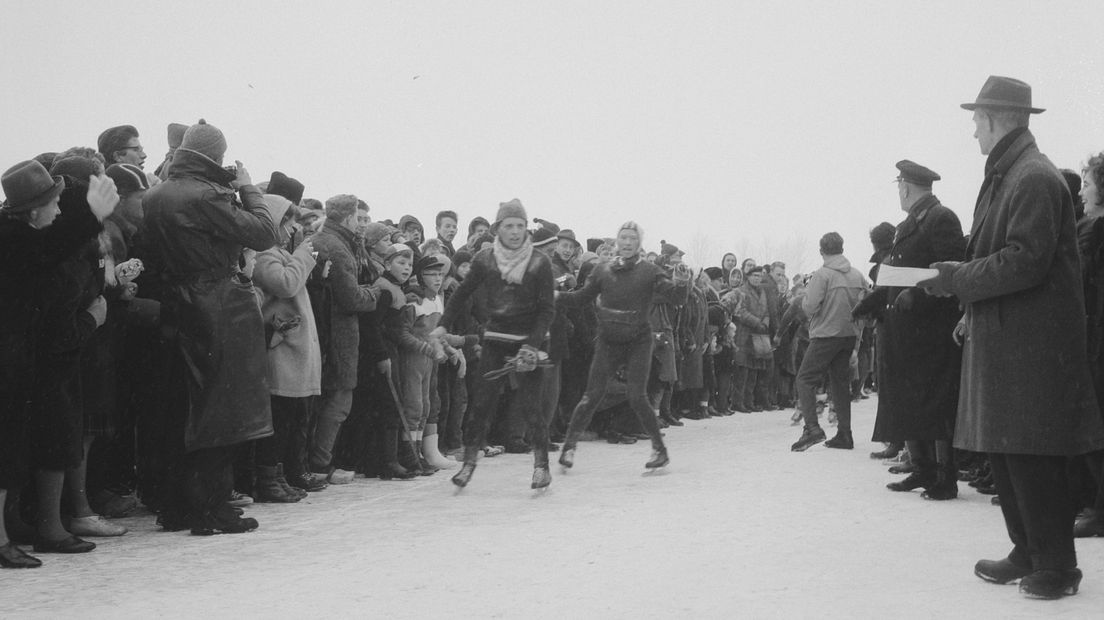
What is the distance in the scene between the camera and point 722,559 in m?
6.05

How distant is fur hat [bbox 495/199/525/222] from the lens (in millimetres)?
9336

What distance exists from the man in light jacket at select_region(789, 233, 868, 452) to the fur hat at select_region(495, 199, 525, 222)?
4652mm

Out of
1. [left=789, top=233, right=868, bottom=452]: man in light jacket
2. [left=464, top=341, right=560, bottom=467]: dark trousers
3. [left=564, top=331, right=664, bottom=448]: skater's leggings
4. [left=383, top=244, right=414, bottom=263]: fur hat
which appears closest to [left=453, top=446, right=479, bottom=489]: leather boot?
[left=464, top=341, right=560, bottom=467]: dark trousers

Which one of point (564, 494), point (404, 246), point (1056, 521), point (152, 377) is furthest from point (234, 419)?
point (1056, 521)

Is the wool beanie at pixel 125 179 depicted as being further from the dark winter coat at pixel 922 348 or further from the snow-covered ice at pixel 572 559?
the dark winter coat at pixel 922 348

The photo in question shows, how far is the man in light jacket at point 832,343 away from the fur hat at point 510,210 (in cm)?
465

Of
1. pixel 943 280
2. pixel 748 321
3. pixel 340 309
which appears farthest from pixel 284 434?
pixel 748 321

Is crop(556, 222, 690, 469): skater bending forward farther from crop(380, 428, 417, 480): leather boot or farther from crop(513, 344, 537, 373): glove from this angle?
crop(513, 344, 537, 373): glove

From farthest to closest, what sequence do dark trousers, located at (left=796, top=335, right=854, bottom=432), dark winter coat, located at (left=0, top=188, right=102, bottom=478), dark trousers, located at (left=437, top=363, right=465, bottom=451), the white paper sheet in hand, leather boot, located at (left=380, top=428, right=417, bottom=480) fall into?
dark trousers, located at (left=796, top=335, right=854, bottom=432), dark trousers, located at (left=437, top=363, right=465, bottom=451), leather boot, located at (left=380, top=428, right=417, bottom=480), dark winter coat, located at (left=0, top=188, right=102, bottom=478), the white paper sheet in hand

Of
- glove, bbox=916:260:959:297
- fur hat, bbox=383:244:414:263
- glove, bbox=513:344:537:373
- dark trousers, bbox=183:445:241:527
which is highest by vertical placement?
fur hat, bbox=383:244:414:263

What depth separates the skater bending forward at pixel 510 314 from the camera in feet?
30.1

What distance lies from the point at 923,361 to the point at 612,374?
10.1 ft

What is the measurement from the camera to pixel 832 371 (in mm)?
12992

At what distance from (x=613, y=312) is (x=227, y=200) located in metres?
4.73
